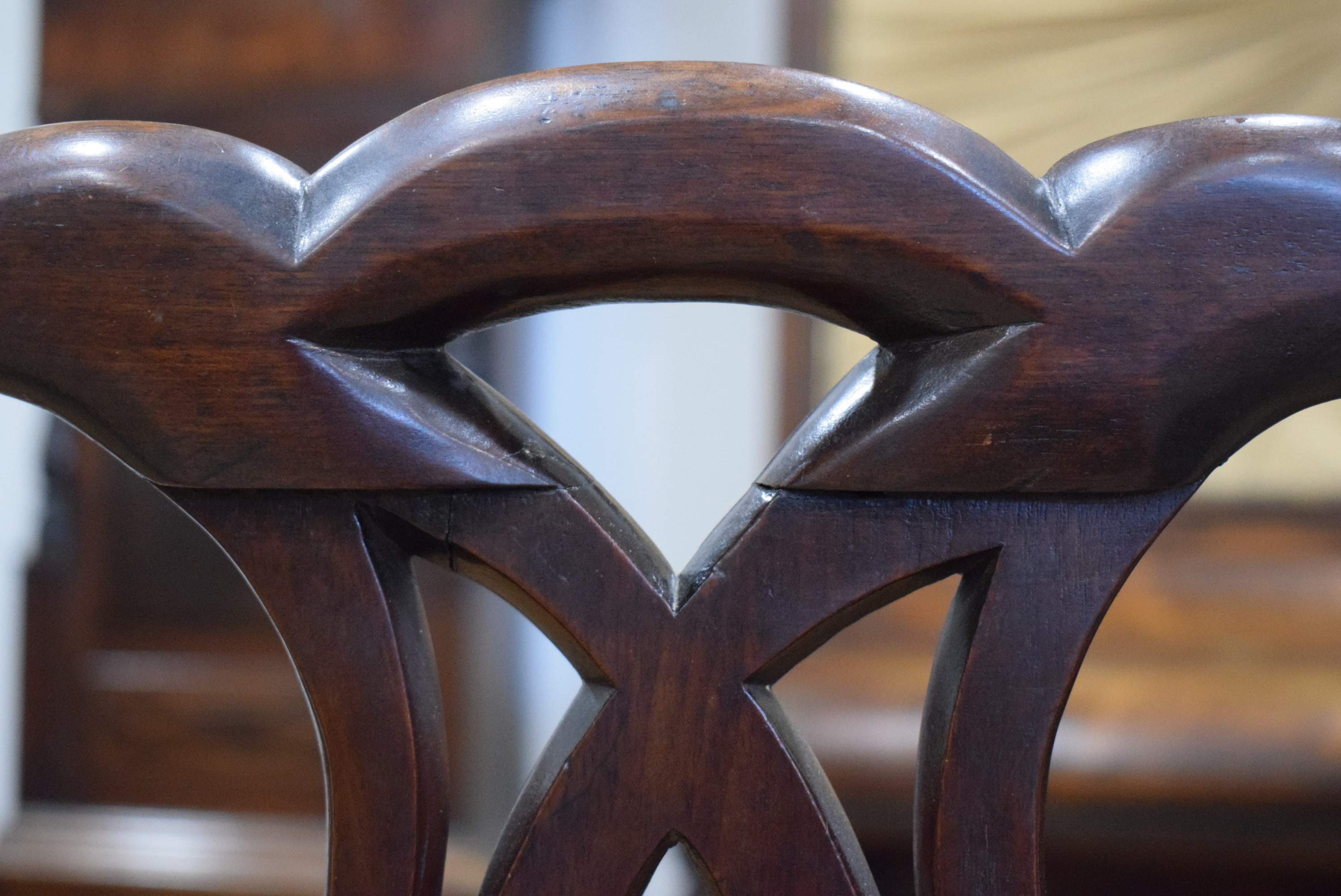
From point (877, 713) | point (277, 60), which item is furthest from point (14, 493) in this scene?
point (877, 713)

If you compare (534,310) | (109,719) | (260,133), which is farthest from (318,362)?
(109,719)

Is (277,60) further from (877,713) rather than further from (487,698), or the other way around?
(877,713)

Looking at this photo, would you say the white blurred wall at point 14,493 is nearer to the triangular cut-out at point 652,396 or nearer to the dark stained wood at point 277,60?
the dark stained wood at point 277,60

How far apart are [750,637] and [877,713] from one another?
0.79 metres

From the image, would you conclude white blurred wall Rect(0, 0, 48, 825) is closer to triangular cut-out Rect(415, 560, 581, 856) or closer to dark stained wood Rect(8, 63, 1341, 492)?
triangular cut-out Rect(415, 560, 581, 856)

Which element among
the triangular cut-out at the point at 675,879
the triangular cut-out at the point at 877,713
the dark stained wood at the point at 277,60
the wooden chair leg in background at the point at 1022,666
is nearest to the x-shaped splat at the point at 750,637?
the wooden chair leg in background at the point at 1022,666

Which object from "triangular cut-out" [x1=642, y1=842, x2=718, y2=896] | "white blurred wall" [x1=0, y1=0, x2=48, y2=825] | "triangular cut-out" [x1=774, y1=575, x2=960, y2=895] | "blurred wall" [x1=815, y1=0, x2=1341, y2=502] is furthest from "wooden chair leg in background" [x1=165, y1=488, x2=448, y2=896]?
"white blurred wall" [x1=0, y1=0, x2=48, y2=825]

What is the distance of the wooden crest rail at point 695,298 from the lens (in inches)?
5.8

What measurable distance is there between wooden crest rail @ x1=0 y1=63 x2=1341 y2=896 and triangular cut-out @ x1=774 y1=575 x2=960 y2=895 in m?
0.69

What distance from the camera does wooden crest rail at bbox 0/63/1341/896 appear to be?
0.48ft

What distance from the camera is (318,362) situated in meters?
0.15

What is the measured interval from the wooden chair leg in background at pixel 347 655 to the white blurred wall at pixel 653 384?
0.98 meters

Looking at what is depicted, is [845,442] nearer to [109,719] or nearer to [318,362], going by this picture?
[318,362]

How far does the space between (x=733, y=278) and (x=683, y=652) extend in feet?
0.17
